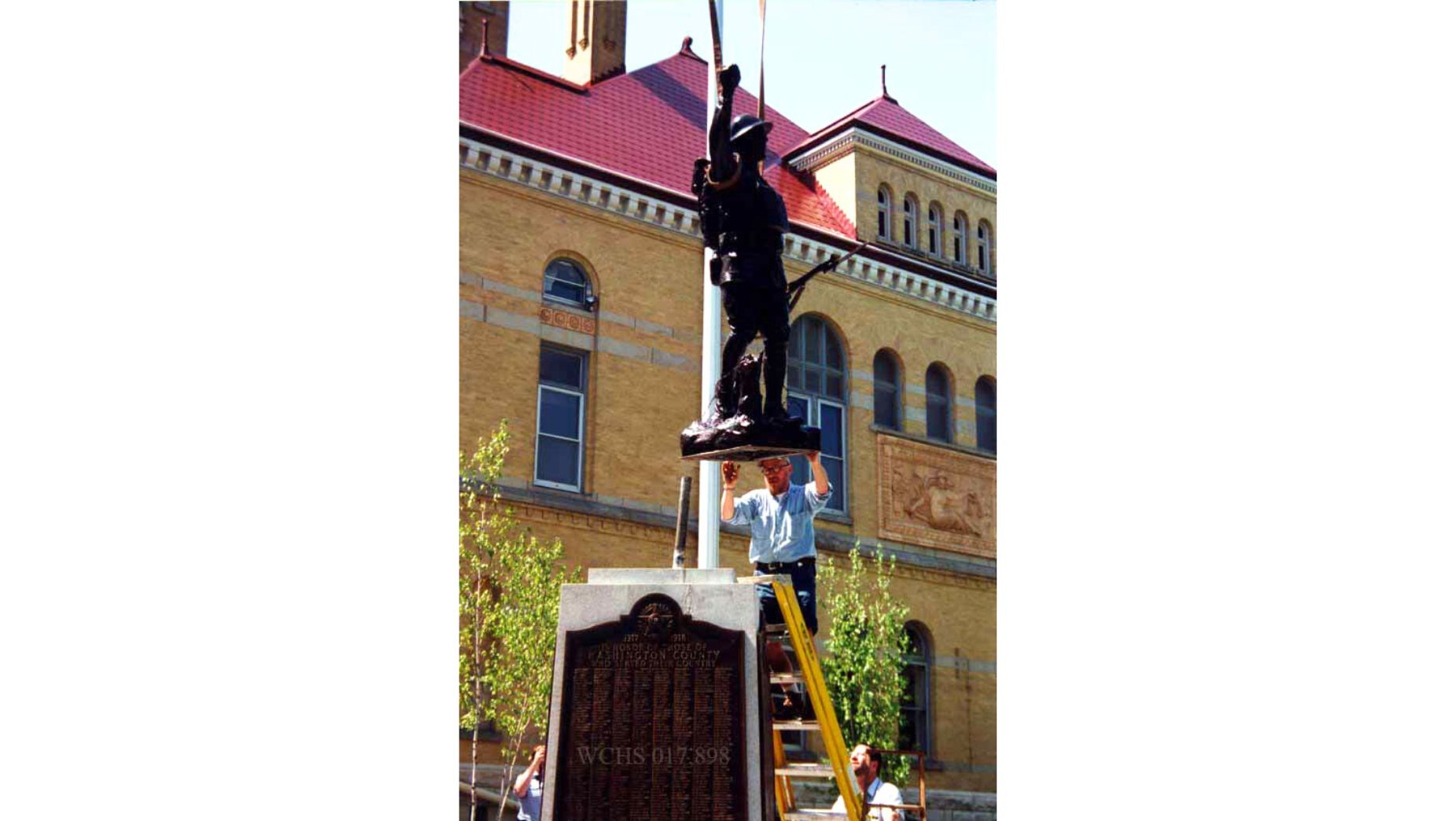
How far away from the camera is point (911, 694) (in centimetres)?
2452

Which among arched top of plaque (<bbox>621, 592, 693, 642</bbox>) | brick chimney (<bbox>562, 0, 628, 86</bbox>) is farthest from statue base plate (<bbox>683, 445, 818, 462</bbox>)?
brick chimney (<bbox>562, 0, 628, 86</bbox>)

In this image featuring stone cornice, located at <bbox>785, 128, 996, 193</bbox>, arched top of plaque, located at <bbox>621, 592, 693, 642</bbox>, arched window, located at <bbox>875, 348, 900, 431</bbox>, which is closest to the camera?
arched top of plaque, located at <bbox>621, 592, 693, 642</bbox>

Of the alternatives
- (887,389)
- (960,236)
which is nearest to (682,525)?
(887,389)

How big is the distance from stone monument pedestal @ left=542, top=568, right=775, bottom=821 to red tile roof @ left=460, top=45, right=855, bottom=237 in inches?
592

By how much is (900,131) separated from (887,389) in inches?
190

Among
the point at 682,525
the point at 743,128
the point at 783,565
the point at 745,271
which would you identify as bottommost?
the point at 783,565

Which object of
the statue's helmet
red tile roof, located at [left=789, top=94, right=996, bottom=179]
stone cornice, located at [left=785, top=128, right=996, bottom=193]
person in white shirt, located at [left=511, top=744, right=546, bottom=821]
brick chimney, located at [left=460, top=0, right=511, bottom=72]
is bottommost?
person in white shirt, located at [left=511, top=744, right=546, bottom=821]

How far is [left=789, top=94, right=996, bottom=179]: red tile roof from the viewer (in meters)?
25.9

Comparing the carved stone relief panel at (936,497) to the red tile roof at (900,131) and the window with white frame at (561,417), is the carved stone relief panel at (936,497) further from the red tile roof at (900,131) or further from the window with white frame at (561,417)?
the window with white frame at (561,417)

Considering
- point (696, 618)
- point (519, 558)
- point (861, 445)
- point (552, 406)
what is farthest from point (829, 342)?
point (696, 618)

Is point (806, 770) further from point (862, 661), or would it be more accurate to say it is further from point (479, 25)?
point (479, 25)

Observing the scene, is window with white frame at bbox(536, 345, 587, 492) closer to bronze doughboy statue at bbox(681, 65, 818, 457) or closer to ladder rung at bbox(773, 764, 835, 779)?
bronze doughboy statue at bbox(681, 65, 818, 457)

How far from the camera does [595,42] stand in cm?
2533

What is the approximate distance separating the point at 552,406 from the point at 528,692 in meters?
5.52
